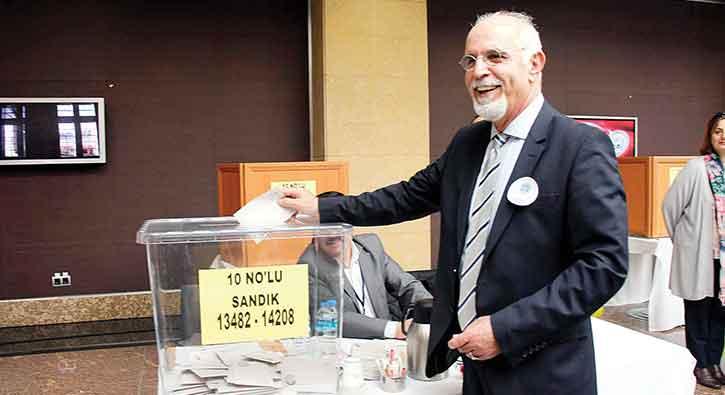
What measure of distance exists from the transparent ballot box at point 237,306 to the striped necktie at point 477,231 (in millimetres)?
298

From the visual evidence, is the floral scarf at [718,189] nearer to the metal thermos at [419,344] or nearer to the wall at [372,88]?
the wall at [372,88]

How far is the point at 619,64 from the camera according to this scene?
6.37 m

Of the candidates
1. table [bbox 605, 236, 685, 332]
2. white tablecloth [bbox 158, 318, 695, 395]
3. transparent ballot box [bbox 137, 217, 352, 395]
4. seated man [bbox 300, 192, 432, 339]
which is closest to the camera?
transparent ballot box [bbox 137, 217, 352, 395]

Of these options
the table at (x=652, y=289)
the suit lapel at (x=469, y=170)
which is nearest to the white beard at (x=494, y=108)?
the suit lapel at (x=469, y=170)

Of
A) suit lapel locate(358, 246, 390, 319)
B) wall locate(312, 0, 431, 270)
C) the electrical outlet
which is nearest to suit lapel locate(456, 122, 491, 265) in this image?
suit lapel locate(358, 246, 390, 319)

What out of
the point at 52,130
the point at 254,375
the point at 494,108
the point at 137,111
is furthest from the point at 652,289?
the point at 52,130

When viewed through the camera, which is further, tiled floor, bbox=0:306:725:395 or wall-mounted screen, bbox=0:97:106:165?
wall-mounted screen, bbox=0:97:106:165

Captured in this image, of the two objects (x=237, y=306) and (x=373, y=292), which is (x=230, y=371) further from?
(x=373, y=292)

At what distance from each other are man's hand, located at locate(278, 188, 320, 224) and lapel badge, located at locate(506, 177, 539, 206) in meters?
0.49

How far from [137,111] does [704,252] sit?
412 cm

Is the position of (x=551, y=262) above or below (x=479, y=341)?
above

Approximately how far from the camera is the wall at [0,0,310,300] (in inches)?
190

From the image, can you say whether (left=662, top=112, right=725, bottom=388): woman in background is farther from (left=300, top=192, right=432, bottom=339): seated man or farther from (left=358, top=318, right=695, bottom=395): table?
(left=358, top=318, right=695, bottom=395): table

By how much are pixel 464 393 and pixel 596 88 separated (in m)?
5.53
